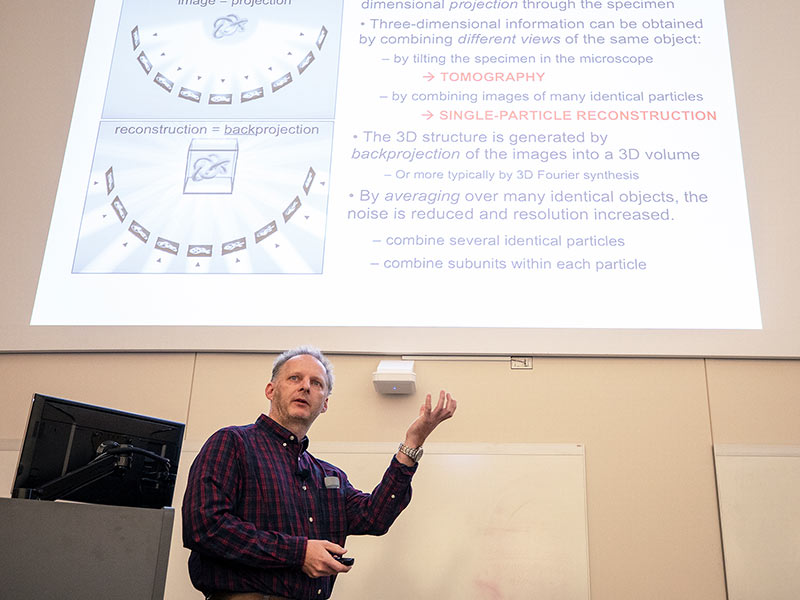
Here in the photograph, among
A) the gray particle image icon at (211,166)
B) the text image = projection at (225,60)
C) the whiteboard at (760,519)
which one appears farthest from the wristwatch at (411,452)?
the text image = projection at (225,60)

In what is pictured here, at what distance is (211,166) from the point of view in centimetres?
366

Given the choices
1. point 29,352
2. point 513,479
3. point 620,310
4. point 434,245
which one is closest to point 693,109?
point 620,310

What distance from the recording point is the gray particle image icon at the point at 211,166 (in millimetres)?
3627

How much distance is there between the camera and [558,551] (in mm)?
3109

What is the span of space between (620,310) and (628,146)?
74 cm

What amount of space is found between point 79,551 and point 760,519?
2418mm

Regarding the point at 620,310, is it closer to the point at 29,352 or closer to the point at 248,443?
the point at 248,443

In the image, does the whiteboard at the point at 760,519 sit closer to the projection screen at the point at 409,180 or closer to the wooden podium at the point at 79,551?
the projection screen at the point at 409,180

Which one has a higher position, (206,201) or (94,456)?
(206,201)

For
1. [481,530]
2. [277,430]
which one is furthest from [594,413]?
[277,430]

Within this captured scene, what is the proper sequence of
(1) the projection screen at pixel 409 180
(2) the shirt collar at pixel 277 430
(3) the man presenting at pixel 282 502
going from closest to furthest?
(3) the man presenting at pixel 282 502, (2) the shirt collar at pixel 277 430, (1) the projection screen at pixel 409 180

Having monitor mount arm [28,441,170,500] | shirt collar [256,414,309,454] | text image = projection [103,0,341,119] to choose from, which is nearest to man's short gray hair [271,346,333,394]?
shirt collar [256,414,309,454]

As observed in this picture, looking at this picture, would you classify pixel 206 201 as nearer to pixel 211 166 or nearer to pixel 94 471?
pixel 211 166

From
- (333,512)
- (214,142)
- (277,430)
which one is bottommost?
(333,512)
